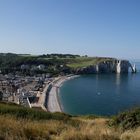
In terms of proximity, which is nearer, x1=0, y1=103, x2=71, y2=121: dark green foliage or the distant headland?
x1=0, y1=103, x2=71, y2=121: dark green foliage

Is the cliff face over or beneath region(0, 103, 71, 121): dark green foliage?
beneath

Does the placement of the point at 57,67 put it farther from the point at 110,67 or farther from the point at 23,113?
the point at 23,113

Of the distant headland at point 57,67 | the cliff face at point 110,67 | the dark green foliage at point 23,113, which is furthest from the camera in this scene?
the cliff face at point 110,67

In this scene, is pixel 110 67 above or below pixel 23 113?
below

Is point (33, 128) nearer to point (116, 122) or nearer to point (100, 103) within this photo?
point (116, 122)

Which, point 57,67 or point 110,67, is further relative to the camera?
point 110,67

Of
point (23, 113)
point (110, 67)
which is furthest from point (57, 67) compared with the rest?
point (23, 113)

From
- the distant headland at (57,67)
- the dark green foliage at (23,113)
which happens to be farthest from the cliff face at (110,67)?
the dark green foliage at (23,113)

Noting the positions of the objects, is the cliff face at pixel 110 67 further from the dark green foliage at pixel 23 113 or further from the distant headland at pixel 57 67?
the dark green foliage at pixel 23 113

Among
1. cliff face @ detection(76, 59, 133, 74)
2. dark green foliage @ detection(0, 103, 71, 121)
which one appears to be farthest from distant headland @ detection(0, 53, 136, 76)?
dark green foliage @ detection(0, 103, 71, 121)

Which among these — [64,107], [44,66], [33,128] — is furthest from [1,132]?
[44,66]

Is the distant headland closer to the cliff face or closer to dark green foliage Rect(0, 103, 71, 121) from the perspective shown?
the cliff face
